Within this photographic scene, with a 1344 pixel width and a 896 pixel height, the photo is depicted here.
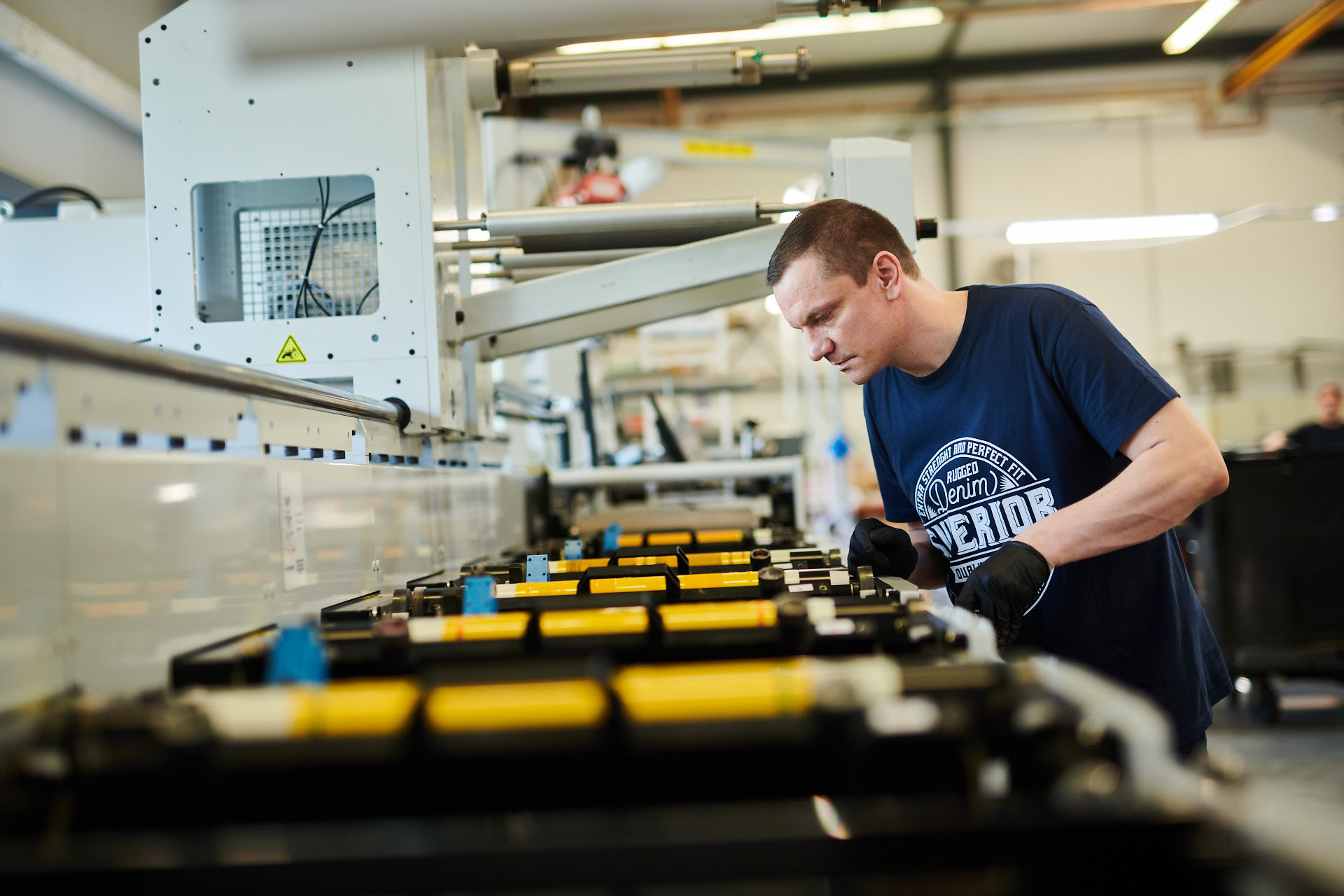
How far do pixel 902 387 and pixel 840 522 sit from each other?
391 cm

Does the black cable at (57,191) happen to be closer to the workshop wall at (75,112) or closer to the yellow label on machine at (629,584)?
the workshop wall at (75,112)

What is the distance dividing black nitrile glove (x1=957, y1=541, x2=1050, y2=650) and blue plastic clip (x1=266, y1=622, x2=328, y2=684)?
2.46ft

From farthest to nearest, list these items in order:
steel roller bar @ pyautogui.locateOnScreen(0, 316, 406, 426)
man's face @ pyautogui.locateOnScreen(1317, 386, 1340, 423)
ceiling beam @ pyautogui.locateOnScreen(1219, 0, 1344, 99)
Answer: ceiling beam @ pyautogui.locateOnScreen(1219, 0, 1344, 99), man's face @ pyautogui.locateOnScreen(1317, 386, 1340, 423), steel roller bar @ pyautogui.locateOnScreen(0, 316, 406, 426)

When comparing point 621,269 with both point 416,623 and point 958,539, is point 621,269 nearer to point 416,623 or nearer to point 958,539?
point 958,539

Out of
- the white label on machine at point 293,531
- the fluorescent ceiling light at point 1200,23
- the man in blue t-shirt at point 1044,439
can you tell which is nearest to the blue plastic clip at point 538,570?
the white label on machine at point 293,531

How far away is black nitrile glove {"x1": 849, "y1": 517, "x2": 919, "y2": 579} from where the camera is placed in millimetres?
1514

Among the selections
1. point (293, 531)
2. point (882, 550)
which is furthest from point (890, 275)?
point (293, 531)

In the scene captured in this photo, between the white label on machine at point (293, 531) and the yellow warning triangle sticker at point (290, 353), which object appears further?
the yellow warning triangle sticker at point (290, 353)

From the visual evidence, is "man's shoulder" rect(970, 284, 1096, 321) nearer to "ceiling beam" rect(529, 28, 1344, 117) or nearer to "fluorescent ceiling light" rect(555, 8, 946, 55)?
"fluorescent ceiling light" rect(555, 8, 946, 55)

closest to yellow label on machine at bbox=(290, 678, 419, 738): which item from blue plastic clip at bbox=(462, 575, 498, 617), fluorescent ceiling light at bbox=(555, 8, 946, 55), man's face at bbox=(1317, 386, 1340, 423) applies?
blue plastic clip at bbox=(462, 575, 498, 617)

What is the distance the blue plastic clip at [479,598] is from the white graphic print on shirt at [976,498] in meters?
0.77

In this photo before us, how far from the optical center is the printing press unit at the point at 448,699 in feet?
1.42

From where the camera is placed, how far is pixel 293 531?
1094mm

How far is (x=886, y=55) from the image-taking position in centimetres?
793
